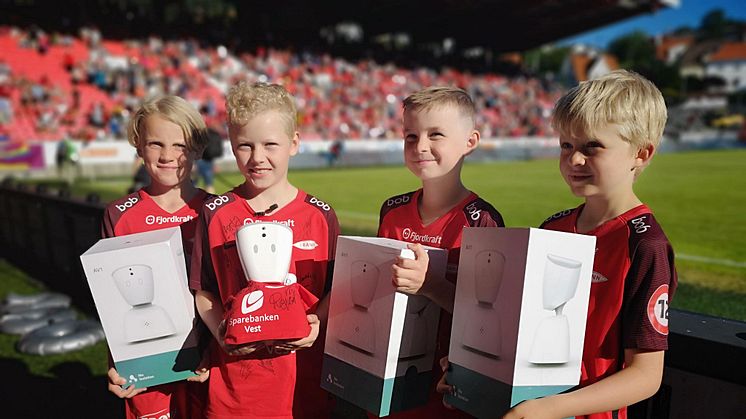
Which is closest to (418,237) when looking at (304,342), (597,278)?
(304,342)

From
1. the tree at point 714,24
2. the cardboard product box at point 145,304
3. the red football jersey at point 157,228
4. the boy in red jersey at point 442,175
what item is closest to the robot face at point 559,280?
the boy in red jersey at point 442,175

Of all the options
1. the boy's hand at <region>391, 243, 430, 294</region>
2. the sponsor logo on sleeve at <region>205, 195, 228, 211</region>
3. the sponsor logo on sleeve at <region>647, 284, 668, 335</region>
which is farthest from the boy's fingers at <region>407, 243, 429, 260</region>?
the sponsor logo on sleeve at <region>205, 195, 228, 211</region>

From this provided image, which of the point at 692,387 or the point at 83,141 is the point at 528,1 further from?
the point at 692,387

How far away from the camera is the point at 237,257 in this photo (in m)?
2.00

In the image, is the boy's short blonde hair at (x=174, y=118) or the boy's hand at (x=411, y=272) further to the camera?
the boy's short blonde hair at (x=174, y=118)

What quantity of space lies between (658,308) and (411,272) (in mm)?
630

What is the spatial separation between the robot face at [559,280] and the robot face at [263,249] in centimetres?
77

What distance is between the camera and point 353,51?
39.4 meters

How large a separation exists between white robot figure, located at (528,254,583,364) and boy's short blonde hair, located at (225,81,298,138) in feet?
3.59

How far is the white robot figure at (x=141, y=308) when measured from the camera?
188cm

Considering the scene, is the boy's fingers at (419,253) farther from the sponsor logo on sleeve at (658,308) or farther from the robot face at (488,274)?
the sponsor logo on sleeve at (658,308)

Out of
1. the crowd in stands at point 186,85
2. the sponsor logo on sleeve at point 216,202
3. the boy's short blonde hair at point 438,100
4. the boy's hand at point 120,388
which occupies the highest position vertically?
the crowd in stands at point 186,85

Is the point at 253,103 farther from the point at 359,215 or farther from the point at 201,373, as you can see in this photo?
the point at 359,215

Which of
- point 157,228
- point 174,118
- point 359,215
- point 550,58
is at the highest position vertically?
point 550,58
